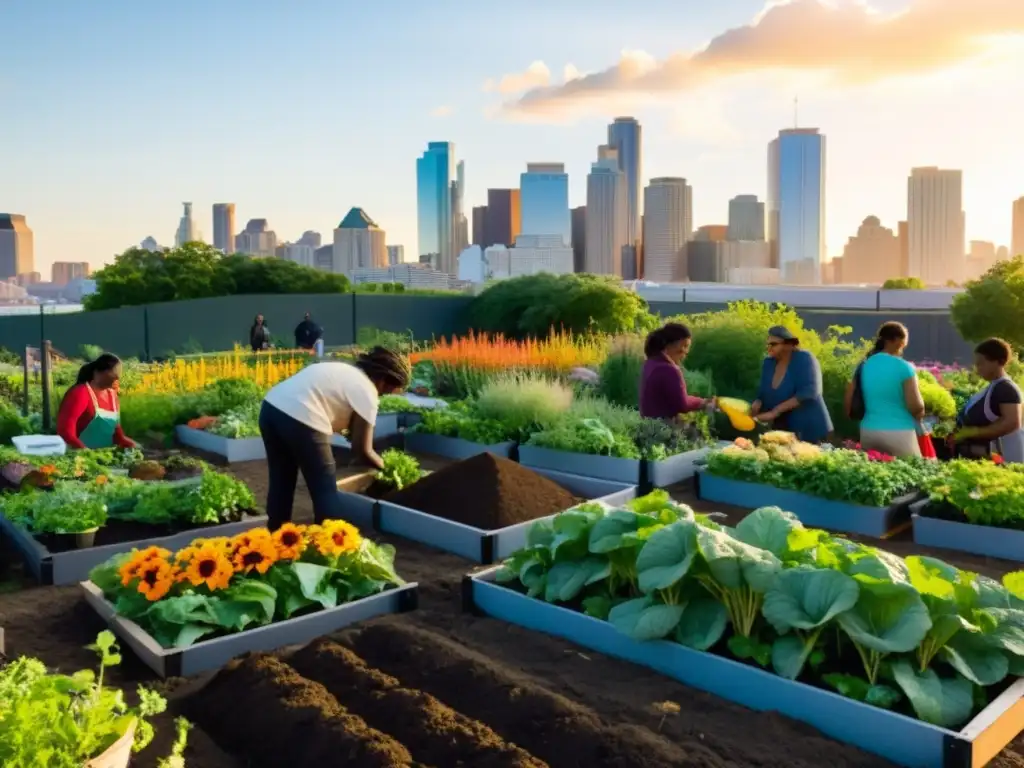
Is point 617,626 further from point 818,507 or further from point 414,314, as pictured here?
point 414,314

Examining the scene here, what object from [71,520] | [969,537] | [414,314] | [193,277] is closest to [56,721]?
[71,520]

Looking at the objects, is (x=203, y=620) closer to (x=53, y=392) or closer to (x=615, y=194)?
(x=53, y=392)

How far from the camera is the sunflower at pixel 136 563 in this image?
4.59 meters

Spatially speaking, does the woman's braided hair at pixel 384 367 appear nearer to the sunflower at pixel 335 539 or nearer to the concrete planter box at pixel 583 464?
the sunflower at pixel 335 539

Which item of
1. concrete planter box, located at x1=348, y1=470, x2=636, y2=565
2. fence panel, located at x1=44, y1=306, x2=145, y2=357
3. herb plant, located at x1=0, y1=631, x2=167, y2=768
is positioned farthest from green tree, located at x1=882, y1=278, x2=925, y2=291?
herb plant, located at x1=0, y1=631, x2=167, y2=768

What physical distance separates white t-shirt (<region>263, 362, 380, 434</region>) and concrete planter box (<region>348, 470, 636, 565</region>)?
1.05 metres

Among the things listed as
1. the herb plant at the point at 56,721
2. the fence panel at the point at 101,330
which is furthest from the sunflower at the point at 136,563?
the fence panel at the point at 101,330

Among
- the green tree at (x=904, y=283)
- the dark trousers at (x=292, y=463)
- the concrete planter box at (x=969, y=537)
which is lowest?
the concrete planter box at (x=969, y=537)

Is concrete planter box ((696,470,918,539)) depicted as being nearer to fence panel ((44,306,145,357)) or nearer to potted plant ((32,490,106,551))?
potted plant ((32,490,106,551))

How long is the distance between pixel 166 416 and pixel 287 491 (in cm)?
532

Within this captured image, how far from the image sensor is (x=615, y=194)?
9181cm

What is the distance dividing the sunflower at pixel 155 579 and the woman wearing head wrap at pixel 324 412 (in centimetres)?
111

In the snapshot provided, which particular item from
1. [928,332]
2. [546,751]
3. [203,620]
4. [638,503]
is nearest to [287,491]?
[203,620]

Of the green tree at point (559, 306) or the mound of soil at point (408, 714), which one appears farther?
the green tree at point (559, 306)
